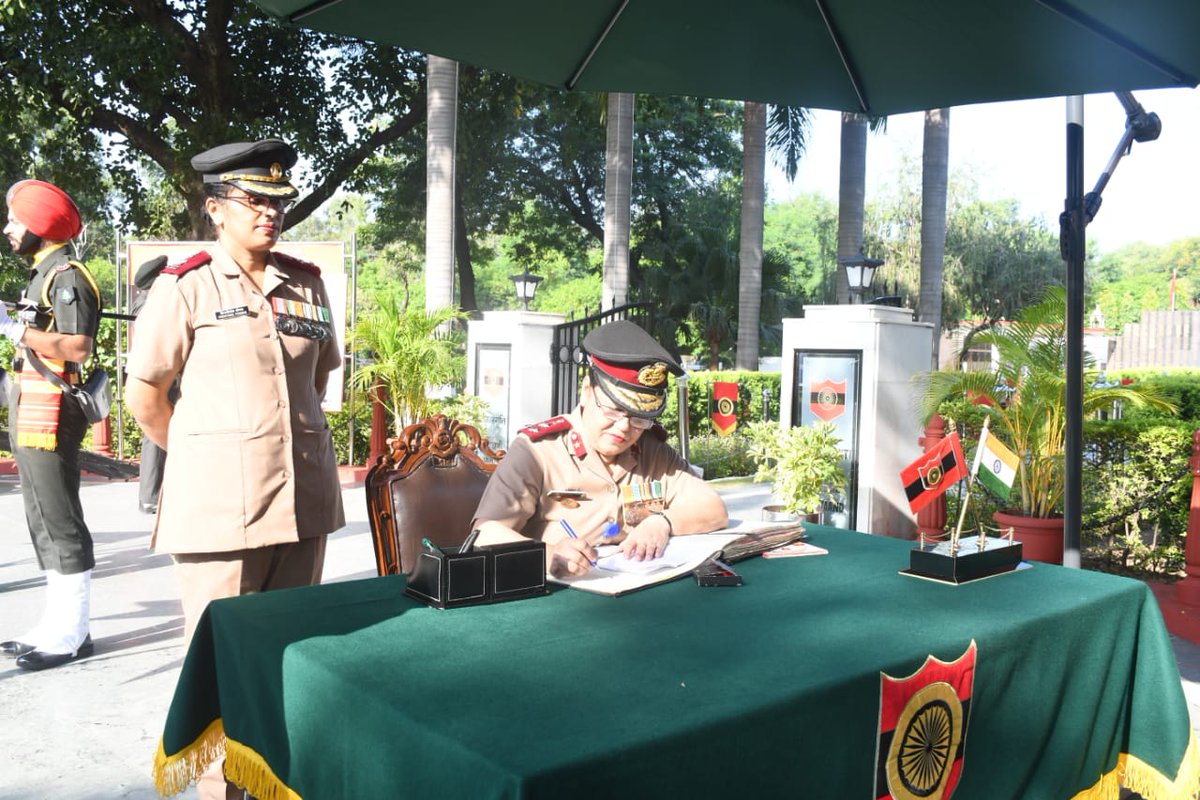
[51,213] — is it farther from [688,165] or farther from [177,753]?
[688,165]

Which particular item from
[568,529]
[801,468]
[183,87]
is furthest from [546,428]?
[183,87]

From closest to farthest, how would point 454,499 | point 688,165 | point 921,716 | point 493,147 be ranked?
1. point 921,716
2. point 454,499
3. point 493,147
4. point 688,165

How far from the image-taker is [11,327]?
4.20m

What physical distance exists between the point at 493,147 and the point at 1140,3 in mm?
22615

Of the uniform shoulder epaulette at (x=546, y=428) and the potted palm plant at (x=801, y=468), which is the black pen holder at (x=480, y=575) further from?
the potted palm plant at (x=801, y=468)

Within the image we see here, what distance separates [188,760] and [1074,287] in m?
3.30

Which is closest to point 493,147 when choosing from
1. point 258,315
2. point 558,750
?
point 258,315

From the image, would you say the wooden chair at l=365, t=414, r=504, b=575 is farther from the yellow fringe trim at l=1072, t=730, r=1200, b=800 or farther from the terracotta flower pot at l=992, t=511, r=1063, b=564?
the terracotta flower pot at l=992, t=511, r=1063, b=564

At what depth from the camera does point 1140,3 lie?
8.56 feet

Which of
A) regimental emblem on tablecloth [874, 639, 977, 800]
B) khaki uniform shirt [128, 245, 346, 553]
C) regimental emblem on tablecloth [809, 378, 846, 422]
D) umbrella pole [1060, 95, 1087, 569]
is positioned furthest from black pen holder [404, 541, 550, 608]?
regimental emblem on tablecloth [809, 378, 846, 422]

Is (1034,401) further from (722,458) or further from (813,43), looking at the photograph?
(722,458)

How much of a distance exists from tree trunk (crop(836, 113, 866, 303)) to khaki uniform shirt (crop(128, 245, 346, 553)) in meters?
15.4

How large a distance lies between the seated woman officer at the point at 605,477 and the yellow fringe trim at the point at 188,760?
81cm

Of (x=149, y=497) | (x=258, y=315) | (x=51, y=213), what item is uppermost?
(x=51, y=213)
